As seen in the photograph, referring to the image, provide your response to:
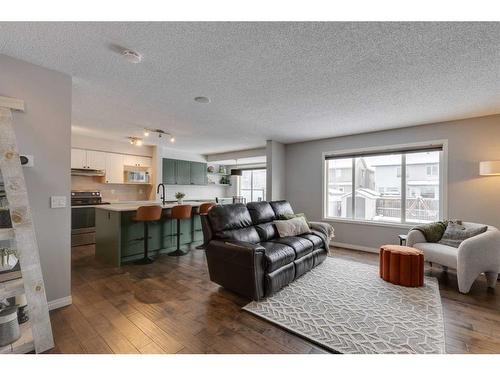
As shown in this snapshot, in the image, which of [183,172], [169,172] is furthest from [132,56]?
[183,172]

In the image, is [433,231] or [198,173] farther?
[198,173]

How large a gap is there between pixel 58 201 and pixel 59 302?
3.41 feet

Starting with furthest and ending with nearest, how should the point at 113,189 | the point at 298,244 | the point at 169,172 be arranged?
1. the point at 169,172
2. the point at 113,189
3. the point at 298,244

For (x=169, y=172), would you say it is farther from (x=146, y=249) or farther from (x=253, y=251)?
(x=253, y=251)

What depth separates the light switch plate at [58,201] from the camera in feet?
7.27

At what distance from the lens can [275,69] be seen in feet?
7.27

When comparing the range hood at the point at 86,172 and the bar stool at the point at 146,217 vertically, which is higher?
the range hood at the point at 86,172

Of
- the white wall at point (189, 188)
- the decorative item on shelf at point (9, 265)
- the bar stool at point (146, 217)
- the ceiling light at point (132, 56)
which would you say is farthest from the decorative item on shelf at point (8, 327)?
the white wall at point (189, 188)

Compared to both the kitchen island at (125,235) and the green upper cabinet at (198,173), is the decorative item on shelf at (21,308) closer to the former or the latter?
the kitchen island at (125,235)

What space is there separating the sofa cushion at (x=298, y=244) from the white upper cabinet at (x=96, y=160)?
4828mm

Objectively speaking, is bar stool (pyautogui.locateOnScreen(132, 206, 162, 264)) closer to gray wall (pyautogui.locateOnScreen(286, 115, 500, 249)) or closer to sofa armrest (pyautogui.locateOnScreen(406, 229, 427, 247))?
gray wall (pyautogui.locateOnScreen(286, 115, 500, 249))
